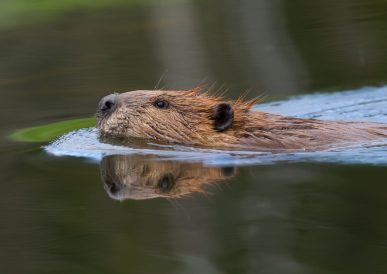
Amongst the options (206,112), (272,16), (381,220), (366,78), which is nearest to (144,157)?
(206,112)

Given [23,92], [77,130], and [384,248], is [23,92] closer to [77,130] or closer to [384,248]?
[77,130]

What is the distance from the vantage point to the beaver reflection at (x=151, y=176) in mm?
5938

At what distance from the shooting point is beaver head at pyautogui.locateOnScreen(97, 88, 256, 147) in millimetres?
7039

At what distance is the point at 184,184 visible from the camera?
609 centimetres

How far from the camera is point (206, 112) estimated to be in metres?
7.04

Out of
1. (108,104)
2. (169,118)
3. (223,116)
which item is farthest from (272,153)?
(108,104)

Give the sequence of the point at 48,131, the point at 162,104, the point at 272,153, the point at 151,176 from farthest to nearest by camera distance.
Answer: the point at 48,131, the point at 162,104, the point at 272,153, the point at 151,176

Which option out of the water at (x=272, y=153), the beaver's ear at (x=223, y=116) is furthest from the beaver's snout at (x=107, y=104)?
the beaver's ear at (x=223, y=116)

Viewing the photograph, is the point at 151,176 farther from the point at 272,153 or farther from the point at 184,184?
the point at 272,153

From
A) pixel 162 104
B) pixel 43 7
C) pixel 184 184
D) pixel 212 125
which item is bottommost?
pixel 184 184

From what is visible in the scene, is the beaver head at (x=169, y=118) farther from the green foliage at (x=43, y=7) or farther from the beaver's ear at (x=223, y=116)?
the green foliage at (x=43, y=7)

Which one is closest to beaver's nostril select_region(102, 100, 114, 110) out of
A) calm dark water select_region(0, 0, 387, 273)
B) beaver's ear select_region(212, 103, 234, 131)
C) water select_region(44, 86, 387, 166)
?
water select_region(44, 86, 387, 166)

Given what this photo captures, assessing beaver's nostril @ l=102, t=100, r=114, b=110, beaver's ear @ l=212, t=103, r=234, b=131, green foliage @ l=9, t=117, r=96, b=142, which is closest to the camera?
beaver's ear @ l=212, t=103, r=234, b=131

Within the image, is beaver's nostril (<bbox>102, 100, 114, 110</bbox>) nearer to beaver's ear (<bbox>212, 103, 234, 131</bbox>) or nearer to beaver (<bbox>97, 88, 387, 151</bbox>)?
beaver (<bbox>97, 88, 387, 151</bbox>)
